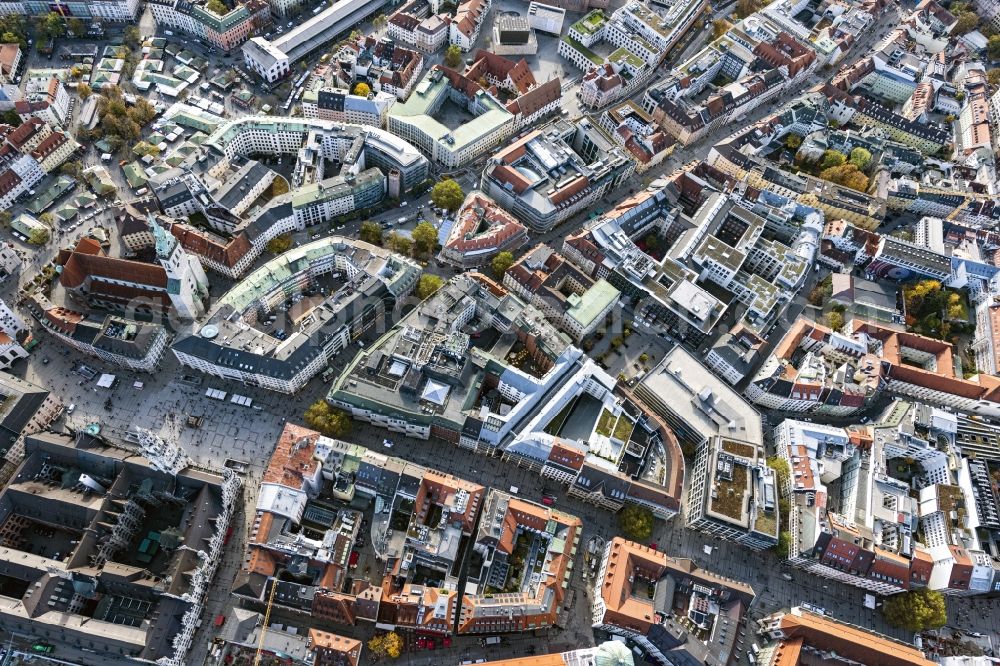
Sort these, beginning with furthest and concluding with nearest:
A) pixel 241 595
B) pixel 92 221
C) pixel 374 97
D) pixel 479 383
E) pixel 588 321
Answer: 1. pixel 374 97
2. pixel 92 221
3. pixel 588 321
4. pixel 479 383
5. pixel 241 595

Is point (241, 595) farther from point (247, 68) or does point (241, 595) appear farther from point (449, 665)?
point (247, 68)

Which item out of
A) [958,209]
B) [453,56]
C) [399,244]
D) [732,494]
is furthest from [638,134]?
[732,494]

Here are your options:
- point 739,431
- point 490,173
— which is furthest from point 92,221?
point 739,431

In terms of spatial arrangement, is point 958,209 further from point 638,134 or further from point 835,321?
point 638,134

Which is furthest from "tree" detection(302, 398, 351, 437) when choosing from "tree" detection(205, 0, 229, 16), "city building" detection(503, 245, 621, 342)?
"tree" detection(205, 0, 229, 16)

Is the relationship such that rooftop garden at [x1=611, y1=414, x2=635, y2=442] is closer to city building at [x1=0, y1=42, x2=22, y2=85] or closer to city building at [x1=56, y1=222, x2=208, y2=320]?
city building at [x1=56, y1=222, x2=208, y2=320]

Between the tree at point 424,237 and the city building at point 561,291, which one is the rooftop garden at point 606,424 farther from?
the tree at point 424,237
